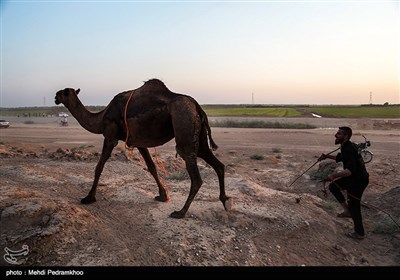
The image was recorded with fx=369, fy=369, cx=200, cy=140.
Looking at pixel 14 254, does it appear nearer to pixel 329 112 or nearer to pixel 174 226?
pixel 174 226

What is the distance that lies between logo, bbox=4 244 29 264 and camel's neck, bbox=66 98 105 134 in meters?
3.03

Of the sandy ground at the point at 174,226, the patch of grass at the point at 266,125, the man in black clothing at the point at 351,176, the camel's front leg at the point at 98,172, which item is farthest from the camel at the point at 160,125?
the patch of grass at the point at 266,125

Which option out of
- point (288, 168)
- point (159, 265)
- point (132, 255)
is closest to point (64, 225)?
point (132, 255)

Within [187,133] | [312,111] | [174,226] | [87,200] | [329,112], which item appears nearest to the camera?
[174,226]

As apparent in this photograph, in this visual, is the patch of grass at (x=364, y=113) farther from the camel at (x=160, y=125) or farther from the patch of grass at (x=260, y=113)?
the camel at (x=160, y=125)

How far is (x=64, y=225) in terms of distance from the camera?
588cm

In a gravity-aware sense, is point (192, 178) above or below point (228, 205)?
above

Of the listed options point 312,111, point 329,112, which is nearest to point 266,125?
point 329,112

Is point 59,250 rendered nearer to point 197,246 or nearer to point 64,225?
point 64,225

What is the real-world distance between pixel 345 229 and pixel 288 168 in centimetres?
789

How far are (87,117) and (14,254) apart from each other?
3.44 metres

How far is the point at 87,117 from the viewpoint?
8.07 metres

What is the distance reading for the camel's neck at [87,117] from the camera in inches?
311

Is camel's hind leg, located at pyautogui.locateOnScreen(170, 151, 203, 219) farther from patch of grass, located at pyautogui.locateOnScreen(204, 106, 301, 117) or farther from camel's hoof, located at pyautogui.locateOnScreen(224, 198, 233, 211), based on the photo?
patch of grass, located at pyautogui.locateOnScreen(204, 106, 301, 117)
